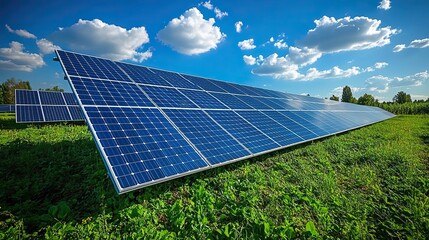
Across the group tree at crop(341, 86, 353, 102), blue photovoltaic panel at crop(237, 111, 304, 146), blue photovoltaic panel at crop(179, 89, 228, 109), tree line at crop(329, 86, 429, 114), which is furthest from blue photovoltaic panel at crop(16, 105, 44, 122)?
tree at crop(341, 86, 353, 102)

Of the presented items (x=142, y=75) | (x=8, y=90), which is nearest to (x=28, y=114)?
(x=142, y=75)

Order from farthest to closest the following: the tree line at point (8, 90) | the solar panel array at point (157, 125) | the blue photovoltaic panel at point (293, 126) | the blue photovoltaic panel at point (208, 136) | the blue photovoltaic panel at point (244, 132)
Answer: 1. the tree line at point (8, 90)
2. the blue photovoltaic panel at point (293, 126)
3. the blue photovoltaic panel at point (244, 132)
4. the blue photovoltaic panel at point (208, 136)
5. the solar panel array at point (157, 125)

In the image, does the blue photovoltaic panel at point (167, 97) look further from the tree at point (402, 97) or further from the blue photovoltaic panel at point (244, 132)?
the tree at point (402, 97)

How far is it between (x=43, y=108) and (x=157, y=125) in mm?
13712

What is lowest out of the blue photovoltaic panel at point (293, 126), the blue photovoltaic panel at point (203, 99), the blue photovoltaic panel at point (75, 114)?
the blue photovoltaic panel at point (293, 126)

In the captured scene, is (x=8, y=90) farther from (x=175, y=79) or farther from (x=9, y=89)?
(x=175, y=79)

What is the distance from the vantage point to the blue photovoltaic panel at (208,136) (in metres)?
5.76

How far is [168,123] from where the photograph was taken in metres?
6.23

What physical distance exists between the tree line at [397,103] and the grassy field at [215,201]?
6916 cm

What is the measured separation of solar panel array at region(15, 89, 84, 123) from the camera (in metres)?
12.8

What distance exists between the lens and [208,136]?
6480 mm

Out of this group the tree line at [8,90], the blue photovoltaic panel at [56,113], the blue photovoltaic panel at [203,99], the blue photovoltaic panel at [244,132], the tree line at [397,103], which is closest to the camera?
the blue photovoltaic panel at [244,132]

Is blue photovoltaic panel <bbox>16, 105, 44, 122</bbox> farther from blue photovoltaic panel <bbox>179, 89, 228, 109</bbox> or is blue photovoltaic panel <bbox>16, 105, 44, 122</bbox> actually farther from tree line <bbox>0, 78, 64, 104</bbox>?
tree line <bbox>0, 78, 64, 104</bbox>

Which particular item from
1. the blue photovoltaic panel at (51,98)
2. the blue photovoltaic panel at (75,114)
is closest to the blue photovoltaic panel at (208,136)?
the blue photovoltaic panel at (75,114)
